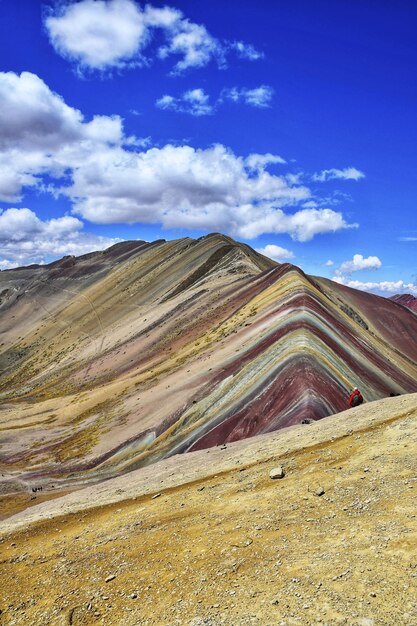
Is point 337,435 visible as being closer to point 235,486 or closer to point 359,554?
point 235,486

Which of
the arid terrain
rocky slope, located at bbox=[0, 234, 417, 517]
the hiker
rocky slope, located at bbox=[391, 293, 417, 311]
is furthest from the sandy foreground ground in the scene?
rocky slope, located at bbox=[391, 293, 417, 311]

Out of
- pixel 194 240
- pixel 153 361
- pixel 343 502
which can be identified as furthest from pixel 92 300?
pixel 343 502

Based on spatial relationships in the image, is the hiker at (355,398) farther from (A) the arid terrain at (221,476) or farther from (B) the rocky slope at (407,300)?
(B) the rocky slope at (407,300)

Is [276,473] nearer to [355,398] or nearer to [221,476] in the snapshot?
[221,476]

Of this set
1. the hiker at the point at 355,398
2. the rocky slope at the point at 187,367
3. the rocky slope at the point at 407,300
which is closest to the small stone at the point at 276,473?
the rocky slope at the point at 187,367

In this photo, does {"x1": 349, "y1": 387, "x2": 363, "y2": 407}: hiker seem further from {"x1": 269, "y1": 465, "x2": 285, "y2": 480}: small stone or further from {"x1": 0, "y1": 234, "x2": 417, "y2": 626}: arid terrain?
{"x1": 269, "y1": 465, "x2": 285, "y2": 480}: small stone

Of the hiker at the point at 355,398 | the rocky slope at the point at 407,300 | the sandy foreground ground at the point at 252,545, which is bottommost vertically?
the sandy foreground ground at the point at 252,545
